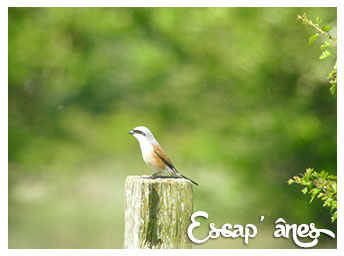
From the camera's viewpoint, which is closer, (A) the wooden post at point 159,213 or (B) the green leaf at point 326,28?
(A) the wooden post at point 159,213

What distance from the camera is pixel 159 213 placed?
123 inches

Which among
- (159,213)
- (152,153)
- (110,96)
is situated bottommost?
(159,213)

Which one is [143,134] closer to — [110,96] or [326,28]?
[326,28]

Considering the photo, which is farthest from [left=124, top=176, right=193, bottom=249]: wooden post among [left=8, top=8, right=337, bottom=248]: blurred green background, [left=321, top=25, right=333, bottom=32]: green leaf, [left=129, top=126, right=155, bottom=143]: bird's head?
[left=8, top=8, right=337, bottom=248]: blurred green background

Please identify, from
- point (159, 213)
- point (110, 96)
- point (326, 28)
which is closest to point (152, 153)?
point (159, 213)

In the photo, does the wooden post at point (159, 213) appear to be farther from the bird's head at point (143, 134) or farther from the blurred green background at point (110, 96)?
the blurred green background at point (110, 96)

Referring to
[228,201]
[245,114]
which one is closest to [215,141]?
[245,114]

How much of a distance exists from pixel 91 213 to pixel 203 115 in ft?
10.4

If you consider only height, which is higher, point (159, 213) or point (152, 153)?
point (152, 153)

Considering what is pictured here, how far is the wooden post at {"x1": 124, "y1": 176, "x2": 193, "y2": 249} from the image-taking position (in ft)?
10.2

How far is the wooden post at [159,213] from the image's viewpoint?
10.2ft

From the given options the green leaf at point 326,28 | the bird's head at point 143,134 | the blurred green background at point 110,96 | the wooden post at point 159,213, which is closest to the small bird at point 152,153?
the bird's head at point 143,134

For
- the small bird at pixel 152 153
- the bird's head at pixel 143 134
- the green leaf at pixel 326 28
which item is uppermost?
the green leaf at pixel 326 28

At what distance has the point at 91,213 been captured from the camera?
11.0 m
